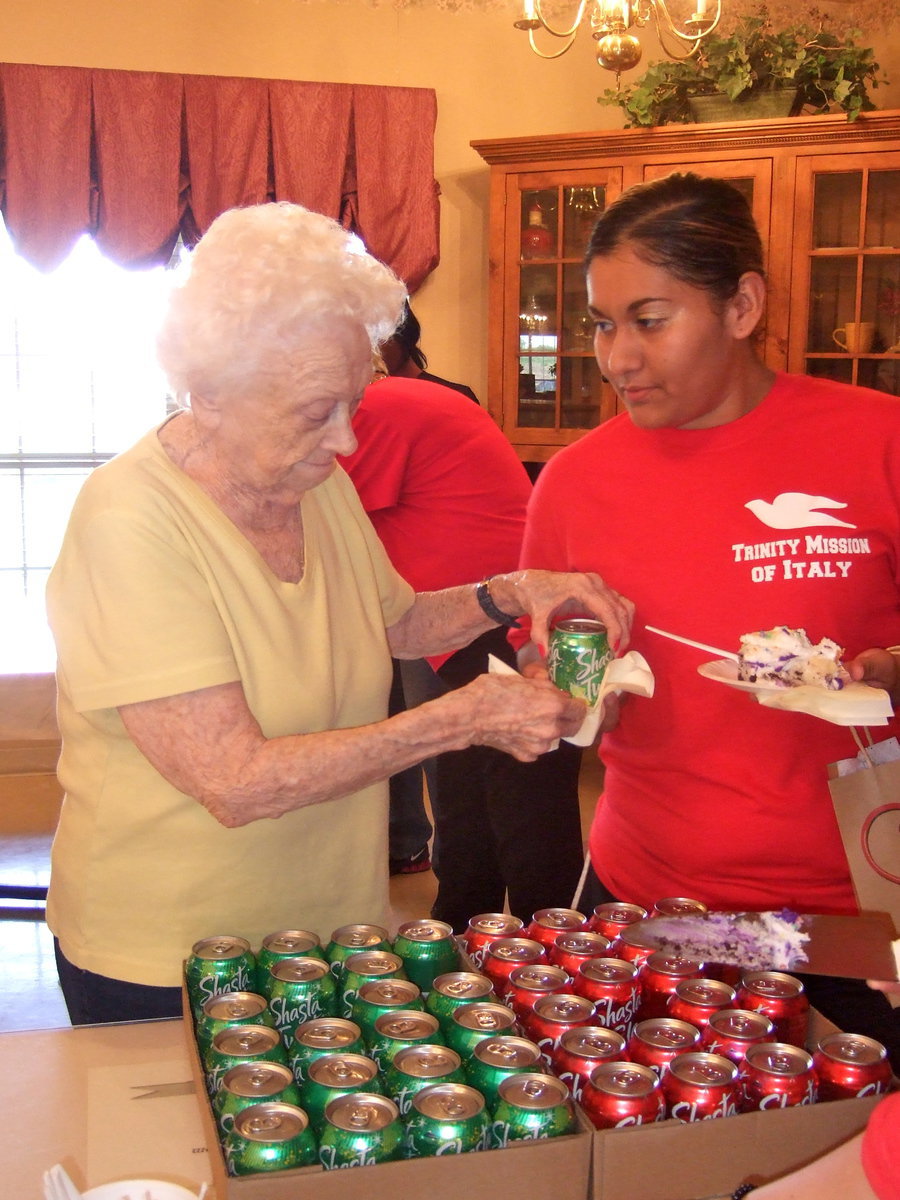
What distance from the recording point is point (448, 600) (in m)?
1.72

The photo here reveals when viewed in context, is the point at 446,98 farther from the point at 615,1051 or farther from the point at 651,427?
the point at 615,1051

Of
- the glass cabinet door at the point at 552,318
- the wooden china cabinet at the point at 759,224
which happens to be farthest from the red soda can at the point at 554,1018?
the glass cabinet door at the point at 552,318

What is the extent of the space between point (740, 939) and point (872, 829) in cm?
18

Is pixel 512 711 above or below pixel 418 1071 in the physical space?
above

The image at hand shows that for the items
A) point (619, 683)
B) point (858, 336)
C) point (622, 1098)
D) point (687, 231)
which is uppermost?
point (858, 336)

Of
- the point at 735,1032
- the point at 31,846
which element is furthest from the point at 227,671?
the point at 31,846

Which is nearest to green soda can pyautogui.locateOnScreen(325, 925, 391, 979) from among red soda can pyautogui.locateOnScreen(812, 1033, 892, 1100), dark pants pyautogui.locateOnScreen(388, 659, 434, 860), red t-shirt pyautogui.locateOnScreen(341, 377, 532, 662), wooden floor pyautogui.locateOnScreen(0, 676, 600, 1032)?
red soda can pyautogui.locateOnScreen(812, 1033, 892, 1100)

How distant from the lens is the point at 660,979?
3.80 ft

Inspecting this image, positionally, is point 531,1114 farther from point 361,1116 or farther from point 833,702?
point 833,702

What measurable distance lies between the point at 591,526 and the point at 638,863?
0.46m

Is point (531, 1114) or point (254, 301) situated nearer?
point (531, 1114)

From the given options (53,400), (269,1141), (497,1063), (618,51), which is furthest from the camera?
(53,400)

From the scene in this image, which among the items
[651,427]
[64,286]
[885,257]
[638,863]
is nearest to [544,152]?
[885,257]

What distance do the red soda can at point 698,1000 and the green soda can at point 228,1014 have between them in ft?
1.24
